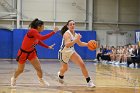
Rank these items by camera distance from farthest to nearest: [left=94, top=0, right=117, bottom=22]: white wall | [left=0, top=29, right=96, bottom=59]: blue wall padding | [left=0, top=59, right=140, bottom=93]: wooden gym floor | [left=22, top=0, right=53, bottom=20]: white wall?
[left=94, top=0, right=117, bottom=22]: white wall → [left=22, top=0, right=53, bottom=20]: white wall → [left=0, top=29, right=96, bottom=59]: blue wall padding → [left=0, top=59, right=140, bottom=93]: wooden gym floor

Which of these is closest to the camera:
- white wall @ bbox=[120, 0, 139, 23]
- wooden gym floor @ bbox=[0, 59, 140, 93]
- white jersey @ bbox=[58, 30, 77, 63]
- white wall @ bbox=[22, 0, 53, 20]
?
wooden gym floor @ bbox=[0, 59, 140, 93]

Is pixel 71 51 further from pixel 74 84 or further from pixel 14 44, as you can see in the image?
pixel 14 44

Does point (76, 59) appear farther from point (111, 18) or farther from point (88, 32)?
point (111, 18)

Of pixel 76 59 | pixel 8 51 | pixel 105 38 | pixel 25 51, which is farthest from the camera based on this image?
pixel 105 38

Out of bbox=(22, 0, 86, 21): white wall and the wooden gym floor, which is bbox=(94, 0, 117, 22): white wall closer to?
bbox=(22, 0, 86, 21): white wall

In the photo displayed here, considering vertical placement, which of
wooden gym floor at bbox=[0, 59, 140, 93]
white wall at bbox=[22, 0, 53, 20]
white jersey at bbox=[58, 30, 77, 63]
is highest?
white wall at bbox=[22, 0, 53, 20]

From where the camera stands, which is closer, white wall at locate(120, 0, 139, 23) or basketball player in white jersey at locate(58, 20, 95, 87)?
basketball player in white jersey at locate(58, 20, 95, 87)

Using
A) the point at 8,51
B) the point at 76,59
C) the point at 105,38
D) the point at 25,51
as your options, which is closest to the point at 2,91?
the point at 25,51

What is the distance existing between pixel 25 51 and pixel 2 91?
1.22m

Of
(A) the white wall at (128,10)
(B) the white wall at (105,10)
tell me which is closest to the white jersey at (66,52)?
(B) the white wall at (105,10)

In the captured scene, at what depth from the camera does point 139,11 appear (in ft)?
100.0

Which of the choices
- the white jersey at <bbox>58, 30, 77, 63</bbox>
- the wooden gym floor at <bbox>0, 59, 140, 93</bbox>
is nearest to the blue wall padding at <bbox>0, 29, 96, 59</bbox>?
the wooden gym floor at <bbox>0, 59, 140, 93</bbox>

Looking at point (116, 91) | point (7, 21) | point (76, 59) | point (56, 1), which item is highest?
point (56, 1)

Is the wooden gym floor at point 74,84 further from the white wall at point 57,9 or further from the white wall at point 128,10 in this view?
the white wall at point 128,10
